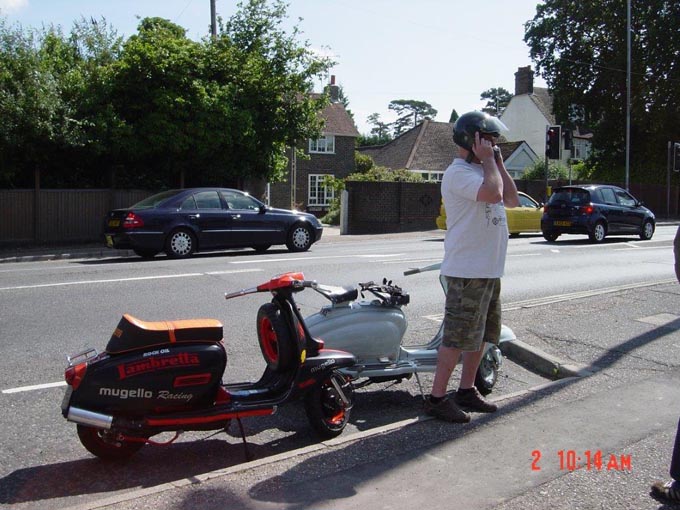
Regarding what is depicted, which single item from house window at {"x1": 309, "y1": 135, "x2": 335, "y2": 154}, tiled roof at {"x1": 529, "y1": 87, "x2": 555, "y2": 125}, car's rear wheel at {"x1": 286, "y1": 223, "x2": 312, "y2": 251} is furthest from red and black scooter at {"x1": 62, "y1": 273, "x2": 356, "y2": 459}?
tiled roof at {"x1": 529, "y1": 87, "x2": 555, "y2": 125}

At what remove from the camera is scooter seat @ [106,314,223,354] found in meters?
4.16

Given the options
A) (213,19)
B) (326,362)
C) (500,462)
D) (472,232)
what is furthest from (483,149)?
(213,19)

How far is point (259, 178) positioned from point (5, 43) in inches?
321

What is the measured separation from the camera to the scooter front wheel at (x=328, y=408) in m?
4.63

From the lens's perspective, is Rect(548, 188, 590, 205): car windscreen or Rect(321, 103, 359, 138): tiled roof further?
Rect(321, 103, 359, 138): tiled roof

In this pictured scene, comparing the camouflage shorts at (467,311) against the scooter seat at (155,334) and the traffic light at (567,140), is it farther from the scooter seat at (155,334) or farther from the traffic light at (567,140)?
the traffic light at (567,140)

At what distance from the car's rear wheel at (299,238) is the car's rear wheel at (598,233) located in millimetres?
7940

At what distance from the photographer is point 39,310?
28.8ft

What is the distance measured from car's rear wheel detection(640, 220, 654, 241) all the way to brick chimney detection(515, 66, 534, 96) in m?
41.9

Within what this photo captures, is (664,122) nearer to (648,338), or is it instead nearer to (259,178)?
(259,178)

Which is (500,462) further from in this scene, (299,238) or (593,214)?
(593,214)

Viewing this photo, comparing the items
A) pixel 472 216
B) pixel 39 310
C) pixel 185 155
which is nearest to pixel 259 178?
pixel 185 155

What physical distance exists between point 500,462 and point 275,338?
1551mm

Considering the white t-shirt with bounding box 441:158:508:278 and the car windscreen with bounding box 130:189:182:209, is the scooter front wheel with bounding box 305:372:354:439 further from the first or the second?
the car windscreen with bounding box 130:189:182:209
